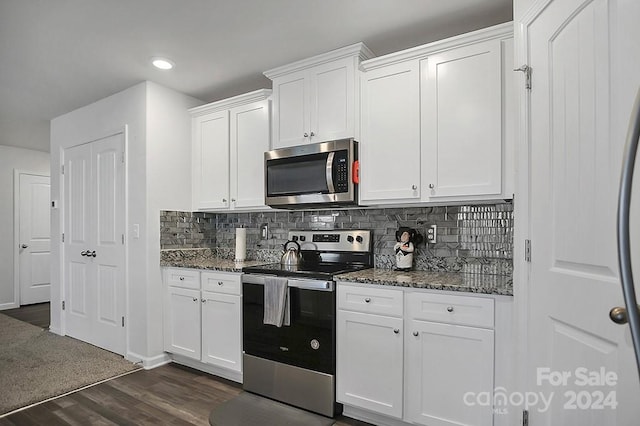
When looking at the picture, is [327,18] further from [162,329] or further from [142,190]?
[162,329]

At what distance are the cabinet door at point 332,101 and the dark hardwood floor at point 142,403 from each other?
1.91 m

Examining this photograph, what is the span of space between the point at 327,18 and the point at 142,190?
2.12 metres

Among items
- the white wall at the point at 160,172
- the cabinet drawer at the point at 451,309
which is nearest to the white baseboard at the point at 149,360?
the white wall at the point at 160,172

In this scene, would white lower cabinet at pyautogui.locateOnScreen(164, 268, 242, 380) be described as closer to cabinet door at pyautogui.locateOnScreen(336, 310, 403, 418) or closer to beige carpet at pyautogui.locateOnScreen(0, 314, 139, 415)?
beige carpet at pyautogui.locateOnScreen(0, 314, 139, 415)

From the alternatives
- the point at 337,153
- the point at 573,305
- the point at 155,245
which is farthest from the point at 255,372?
the point at 573,305

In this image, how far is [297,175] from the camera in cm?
279

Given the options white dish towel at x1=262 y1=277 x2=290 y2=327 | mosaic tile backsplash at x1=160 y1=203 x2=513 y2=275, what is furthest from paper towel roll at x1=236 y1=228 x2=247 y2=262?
white dish towel at x1=262 y1=277 x2=290 y2=327

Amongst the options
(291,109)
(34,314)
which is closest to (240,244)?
(291,109)

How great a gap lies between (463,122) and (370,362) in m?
1.51

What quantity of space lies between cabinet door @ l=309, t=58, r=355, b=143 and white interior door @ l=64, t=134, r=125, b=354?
1.93m

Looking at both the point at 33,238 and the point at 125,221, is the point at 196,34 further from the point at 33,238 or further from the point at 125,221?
the point at 33,238

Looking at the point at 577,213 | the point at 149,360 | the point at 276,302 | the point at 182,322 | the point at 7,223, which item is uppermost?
the point at 577,213

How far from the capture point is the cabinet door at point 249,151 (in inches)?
121

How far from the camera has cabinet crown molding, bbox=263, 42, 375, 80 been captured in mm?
2543
